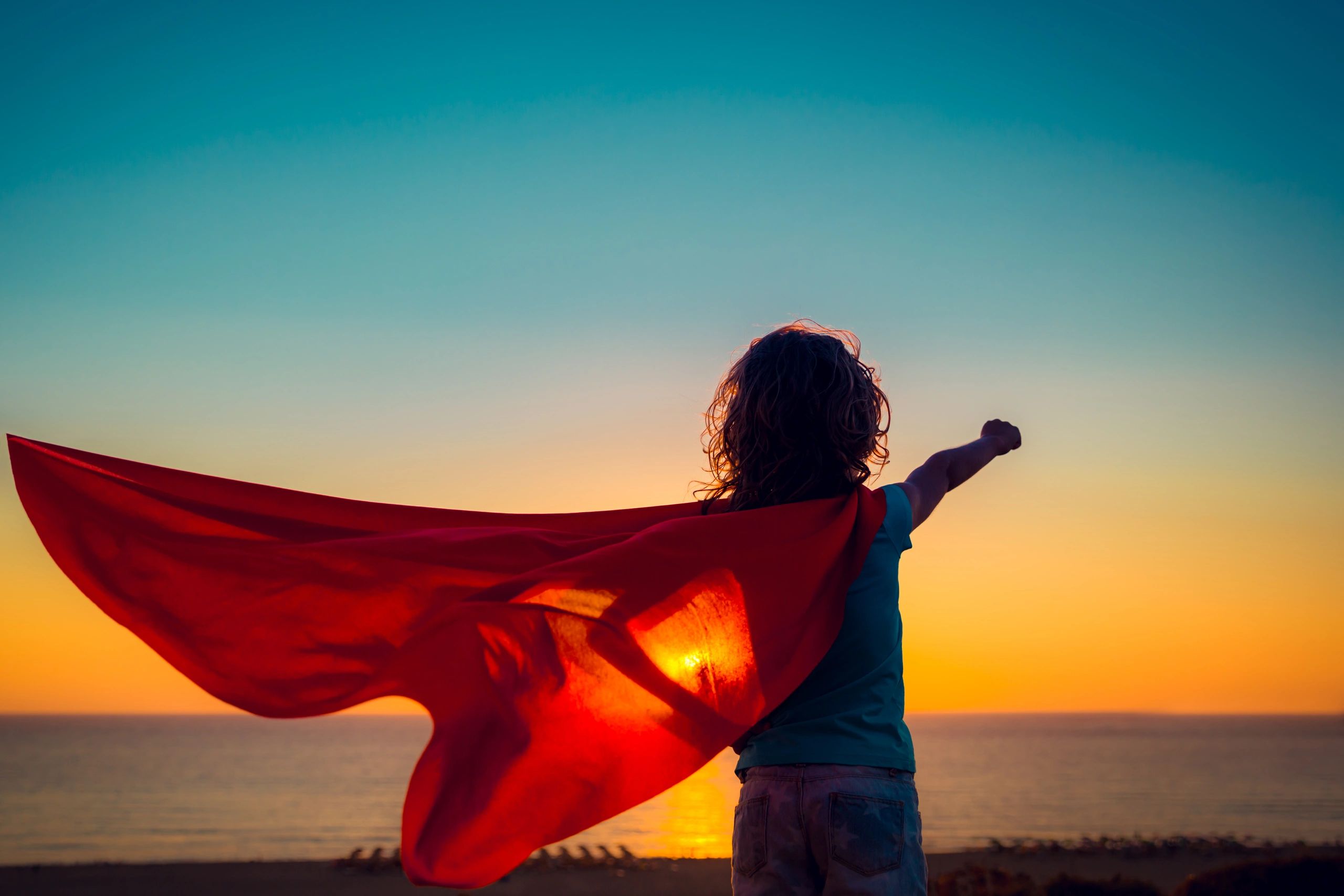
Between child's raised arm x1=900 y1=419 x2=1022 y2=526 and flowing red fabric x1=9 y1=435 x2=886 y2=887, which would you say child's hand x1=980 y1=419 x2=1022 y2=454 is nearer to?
child's raised arm x1=900 y1=419 x2=1022 y2=526

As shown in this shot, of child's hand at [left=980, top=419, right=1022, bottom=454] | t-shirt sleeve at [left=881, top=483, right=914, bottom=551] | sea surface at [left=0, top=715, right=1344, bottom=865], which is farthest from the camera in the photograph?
sea surface at [left=0, top=715, right=1344, bottom=865]

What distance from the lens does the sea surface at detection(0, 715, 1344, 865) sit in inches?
1110

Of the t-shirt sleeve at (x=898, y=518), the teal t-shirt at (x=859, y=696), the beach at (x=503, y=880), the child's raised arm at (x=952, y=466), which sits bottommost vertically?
the beach at (x=503, y=880)

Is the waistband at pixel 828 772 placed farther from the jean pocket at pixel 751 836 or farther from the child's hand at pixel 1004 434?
the child's hand at pixel 1004 434

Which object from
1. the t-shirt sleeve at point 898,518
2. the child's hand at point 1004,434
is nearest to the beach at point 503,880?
the child's hand at point 1004,434

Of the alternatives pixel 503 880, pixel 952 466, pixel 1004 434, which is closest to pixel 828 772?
pixel 952 466

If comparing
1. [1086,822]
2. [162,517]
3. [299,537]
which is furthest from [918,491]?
[1086,822]

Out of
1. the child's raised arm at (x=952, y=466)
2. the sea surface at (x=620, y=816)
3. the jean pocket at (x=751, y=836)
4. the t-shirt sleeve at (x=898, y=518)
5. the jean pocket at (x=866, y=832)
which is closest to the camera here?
the jean pocket at (x=866, y=832)

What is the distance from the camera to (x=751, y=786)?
2.12 m

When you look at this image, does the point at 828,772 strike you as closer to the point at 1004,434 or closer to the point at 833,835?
the point at 833,835

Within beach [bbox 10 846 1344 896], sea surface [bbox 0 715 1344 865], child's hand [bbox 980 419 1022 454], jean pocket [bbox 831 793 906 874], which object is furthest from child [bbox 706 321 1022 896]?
sea surface [bbox 0 715 1344 865]

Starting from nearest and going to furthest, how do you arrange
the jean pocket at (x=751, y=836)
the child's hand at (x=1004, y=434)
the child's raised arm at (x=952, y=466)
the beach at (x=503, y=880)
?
the jean pocket at (x=751, y=836) < the child's raised arm at (x=952, y=466) < the child's hand at (x=1004, y=434) < the beach at (x=503, y=880)

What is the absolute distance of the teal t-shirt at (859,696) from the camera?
6.65ft

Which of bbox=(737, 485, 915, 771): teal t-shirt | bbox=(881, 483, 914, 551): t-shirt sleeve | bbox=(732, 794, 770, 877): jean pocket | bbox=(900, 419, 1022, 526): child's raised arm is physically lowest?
bbox=(732, 794, 770, 877): jean pocket
